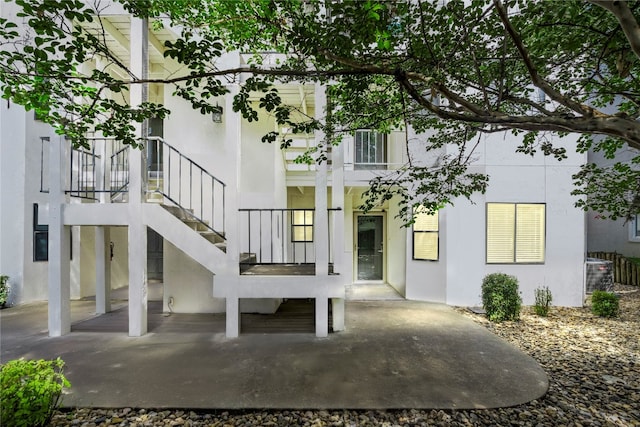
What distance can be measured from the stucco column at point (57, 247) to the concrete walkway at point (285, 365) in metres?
0.31

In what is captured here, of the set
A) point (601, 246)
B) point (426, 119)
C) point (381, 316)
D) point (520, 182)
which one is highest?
point (426, 119)

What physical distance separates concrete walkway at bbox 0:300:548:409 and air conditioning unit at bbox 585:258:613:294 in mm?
4252

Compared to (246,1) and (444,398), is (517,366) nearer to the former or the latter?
(444,398)

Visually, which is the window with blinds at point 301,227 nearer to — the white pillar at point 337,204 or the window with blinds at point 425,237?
the window with blinds at point 425,237

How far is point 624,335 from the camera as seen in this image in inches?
201

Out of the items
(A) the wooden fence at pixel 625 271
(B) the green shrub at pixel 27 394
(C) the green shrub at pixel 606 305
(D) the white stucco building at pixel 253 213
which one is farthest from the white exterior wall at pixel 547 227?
(B) the green shrub at pixel 27 394

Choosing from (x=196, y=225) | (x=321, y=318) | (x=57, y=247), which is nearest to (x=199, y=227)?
(x=196, y=225)

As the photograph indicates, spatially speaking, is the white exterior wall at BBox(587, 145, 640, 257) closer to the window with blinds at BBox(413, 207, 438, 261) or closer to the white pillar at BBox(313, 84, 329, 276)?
the window with blinds at BBox(413, 207, 438, 261)

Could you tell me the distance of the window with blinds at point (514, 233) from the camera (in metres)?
6.99

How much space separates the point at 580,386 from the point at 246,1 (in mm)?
6037

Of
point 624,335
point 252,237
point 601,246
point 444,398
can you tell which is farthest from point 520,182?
point 601,246

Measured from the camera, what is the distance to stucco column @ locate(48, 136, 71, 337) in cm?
489

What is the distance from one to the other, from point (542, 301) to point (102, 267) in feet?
31.1

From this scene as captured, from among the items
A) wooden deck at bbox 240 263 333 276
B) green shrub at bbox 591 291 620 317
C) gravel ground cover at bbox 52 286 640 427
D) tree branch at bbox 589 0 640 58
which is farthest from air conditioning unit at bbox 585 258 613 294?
tree branch at bbox 589 0 640 58
